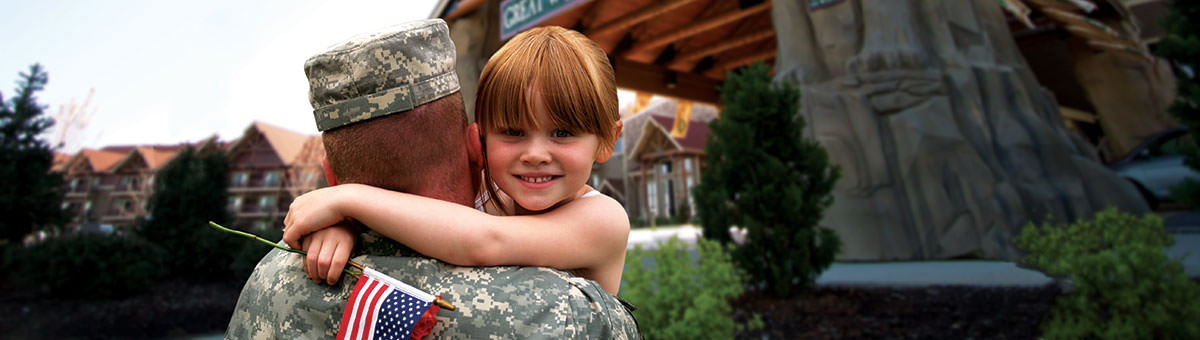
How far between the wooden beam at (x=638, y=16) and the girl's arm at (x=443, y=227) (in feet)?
28.4

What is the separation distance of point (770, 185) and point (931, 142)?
3246mm

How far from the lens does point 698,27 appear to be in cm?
1063

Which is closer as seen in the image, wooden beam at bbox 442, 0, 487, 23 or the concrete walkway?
the concrete walkway

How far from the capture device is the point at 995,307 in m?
4.77

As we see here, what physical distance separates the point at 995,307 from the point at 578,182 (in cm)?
514

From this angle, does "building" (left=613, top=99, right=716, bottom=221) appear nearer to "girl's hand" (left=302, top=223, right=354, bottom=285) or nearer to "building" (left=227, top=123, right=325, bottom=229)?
"building" (left=227, top=123, right=325, bottom=229)

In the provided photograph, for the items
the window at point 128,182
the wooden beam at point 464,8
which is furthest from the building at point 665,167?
Result: the window at point 128,182

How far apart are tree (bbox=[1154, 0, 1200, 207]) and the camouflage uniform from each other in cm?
657

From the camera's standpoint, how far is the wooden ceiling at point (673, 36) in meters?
9.83

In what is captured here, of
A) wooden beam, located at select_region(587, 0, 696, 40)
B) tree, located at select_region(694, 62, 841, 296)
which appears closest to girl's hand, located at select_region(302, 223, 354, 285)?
tree, located at select_region(694, 62, 841, 296)

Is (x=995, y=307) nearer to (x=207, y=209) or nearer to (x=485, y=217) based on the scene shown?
(x=485, y=217)

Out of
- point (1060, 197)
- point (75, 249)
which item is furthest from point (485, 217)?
point (75, 249)

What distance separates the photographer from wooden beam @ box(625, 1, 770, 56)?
9719mm

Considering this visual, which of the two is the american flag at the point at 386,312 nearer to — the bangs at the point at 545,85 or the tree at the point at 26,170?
the bangs at the point at 545,85
